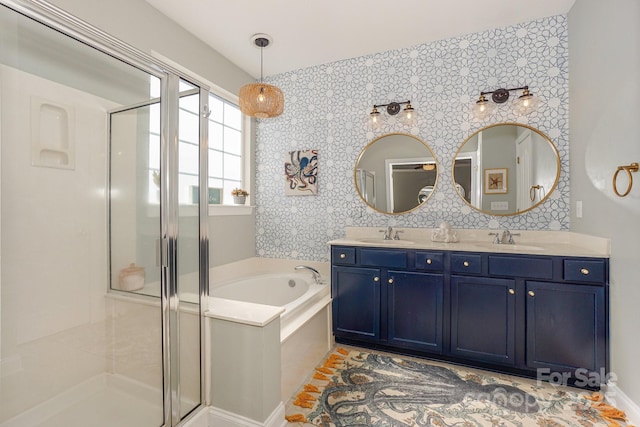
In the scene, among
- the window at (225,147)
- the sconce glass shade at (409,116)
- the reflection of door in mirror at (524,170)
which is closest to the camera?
the reflection of door in mirror at (524,170)

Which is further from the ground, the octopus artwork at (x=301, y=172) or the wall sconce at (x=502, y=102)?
the wall sconce at (x=502, y=102)

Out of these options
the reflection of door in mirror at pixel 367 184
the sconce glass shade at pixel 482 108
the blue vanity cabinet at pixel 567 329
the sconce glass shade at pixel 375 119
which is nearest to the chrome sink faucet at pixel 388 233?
the reflection of door in mirror at pixel 367 184

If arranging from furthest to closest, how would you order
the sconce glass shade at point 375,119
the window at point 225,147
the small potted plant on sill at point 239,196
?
the small potted plant on sill at point 239,196 < the window at point 225,147 < the sconce glass shade at point 375,119

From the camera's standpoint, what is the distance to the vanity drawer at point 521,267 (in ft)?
6.56

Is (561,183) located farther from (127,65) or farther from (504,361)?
(127,65)

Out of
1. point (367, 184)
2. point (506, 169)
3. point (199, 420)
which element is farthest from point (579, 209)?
point (199, 420)

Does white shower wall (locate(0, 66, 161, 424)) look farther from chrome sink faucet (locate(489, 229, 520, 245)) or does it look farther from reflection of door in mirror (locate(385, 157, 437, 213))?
chrome sink faucet (locate(489, 229, 520, 245))

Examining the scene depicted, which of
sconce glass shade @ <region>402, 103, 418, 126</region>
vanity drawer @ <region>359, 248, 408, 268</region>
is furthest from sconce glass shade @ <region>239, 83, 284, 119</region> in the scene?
vanity drawer @ <region>359, 248, 408, 268</region>

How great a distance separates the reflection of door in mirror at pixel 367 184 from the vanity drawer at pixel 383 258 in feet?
2.13

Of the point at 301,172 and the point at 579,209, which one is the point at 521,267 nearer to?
the point at 579,209

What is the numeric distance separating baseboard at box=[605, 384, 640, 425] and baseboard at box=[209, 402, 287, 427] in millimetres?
1858

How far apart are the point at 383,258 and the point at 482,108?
1.54 m

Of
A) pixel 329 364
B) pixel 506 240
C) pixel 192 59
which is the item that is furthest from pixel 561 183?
pixel 192 59

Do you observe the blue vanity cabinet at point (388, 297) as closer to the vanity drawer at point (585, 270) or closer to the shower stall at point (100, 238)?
the vanity drawer at point (585, 270)
